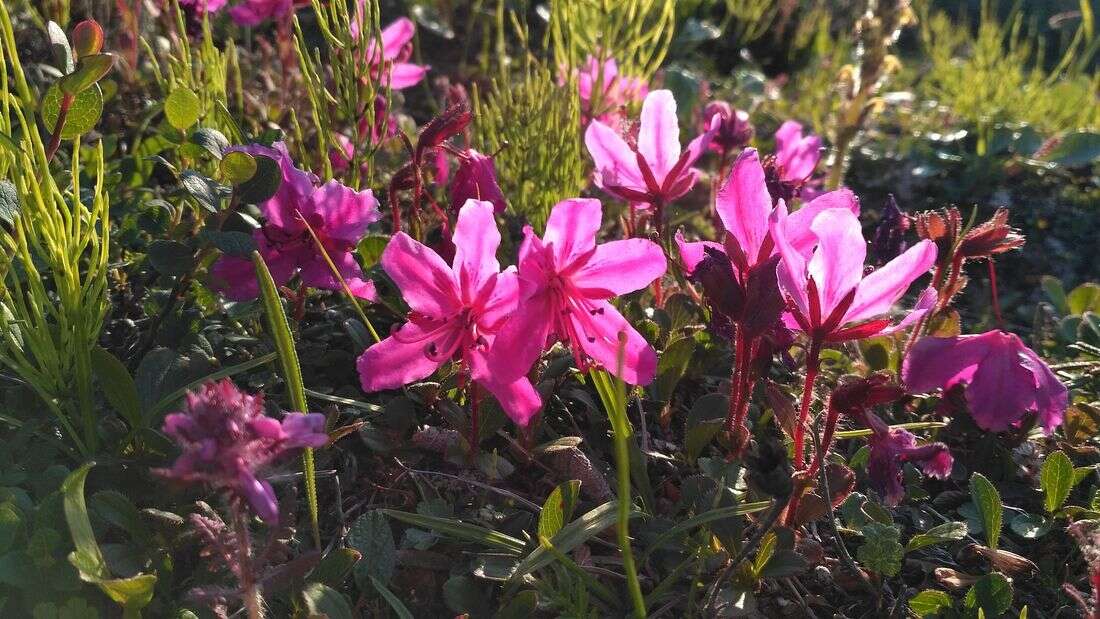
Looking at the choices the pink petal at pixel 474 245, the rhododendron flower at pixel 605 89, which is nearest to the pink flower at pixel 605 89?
the rhododendron flower at pixel 605 89

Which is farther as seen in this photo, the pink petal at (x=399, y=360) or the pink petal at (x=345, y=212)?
the pink petal at (x=345, y=212)

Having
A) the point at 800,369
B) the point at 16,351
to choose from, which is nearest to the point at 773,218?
the point at 800,369

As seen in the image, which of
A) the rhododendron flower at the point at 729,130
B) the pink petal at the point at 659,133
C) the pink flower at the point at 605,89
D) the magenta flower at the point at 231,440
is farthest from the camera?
the pink flower at the point at 605,89

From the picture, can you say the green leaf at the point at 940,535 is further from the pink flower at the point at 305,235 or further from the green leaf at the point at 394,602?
the pink flower at the point at 305,235

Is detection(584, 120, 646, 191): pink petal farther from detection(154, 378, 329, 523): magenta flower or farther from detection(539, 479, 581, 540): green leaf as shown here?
detection(154, 378, 329, 523): magenta flower

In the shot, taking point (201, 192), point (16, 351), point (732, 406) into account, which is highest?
point (201, 192)

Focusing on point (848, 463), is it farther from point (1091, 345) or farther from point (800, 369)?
point (1091, 345)
